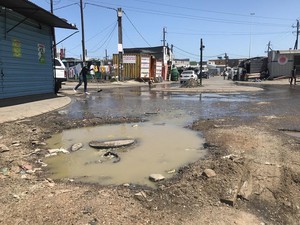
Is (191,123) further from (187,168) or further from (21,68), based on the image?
(21,68)

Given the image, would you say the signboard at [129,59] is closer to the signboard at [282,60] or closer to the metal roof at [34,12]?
the metal roof at [34,12]

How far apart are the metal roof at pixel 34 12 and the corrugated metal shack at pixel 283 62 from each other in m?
35.3

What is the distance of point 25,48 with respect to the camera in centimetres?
1481

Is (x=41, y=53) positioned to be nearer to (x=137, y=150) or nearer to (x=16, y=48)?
(x=16, y=48)

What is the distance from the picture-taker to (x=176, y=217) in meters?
3.85

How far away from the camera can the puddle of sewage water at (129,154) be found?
5375 mm

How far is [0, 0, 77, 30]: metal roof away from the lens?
40.1 feet

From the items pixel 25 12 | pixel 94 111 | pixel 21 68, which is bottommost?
pixel 94 111

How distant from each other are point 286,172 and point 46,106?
32.3 ft

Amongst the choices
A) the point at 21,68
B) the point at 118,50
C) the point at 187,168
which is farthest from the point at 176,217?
the point at 118,50

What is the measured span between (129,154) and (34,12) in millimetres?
9892

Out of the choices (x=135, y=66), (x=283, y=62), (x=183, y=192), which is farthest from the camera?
(x=283, y=62)

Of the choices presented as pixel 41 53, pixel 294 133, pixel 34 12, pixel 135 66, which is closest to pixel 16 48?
pixel 34 12

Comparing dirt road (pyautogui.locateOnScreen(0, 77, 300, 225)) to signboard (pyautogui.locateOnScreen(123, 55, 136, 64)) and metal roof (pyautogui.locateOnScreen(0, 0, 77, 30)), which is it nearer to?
metal roof (pyautogui.locateOnScreen(0, 0, 77, 30))
